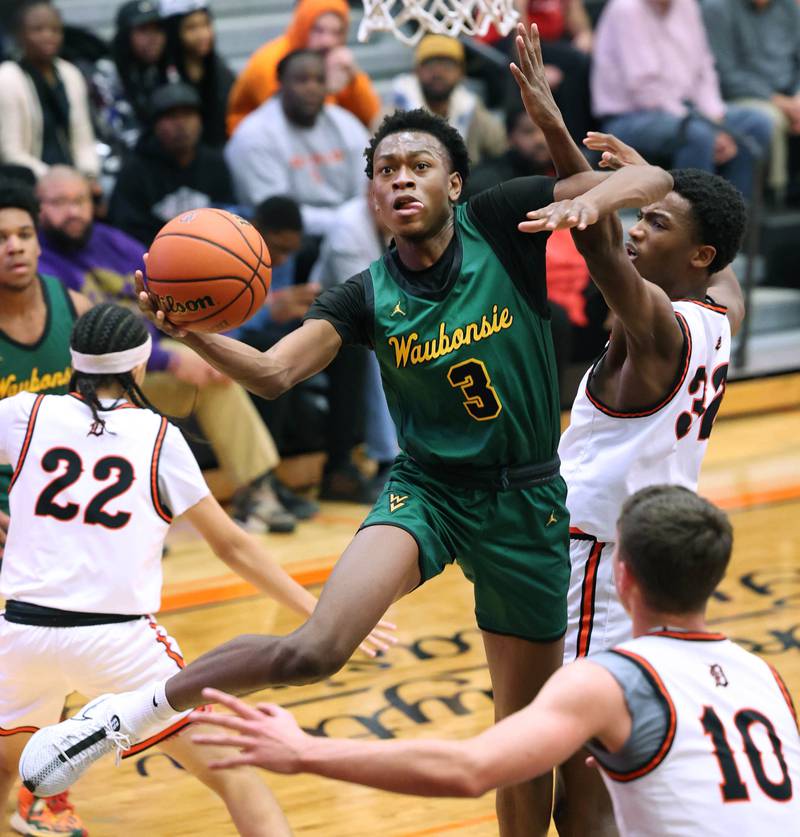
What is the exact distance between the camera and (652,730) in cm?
250

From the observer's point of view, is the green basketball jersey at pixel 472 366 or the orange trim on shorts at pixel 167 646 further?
the orange trim on shorts at pixel 167 646

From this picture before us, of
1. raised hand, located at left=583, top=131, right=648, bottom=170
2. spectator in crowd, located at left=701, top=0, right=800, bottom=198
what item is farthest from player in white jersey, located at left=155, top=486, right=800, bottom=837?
spectator in crowd, located at left=701, top=0, right=800, bottom=198

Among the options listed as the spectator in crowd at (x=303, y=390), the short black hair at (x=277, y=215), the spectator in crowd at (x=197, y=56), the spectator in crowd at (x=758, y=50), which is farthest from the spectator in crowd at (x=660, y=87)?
the short black hair at (x=277, y=215)

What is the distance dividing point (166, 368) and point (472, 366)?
335 centimetres

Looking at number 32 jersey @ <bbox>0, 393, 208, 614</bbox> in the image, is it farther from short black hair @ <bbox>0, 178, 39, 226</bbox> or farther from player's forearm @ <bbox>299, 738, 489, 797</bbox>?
player's forearm @ <bbox>299, 738, 489, 797</bbox>

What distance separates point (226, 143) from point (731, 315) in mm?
4977

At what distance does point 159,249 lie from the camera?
3.54 metres

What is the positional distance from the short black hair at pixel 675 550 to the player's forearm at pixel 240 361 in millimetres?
1151

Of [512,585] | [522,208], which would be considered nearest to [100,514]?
[512,585]

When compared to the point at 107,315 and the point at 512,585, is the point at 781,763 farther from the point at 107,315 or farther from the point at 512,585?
the point at 107,315

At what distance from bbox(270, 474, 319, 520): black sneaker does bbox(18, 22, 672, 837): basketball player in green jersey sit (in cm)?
364

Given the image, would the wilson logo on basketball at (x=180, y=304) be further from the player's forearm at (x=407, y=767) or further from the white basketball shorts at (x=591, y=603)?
the player's forearm at (x=407, y=767)

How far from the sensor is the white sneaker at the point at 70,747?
3385 millimetres

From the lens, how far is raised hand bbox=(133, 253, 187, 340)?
3418 mm
